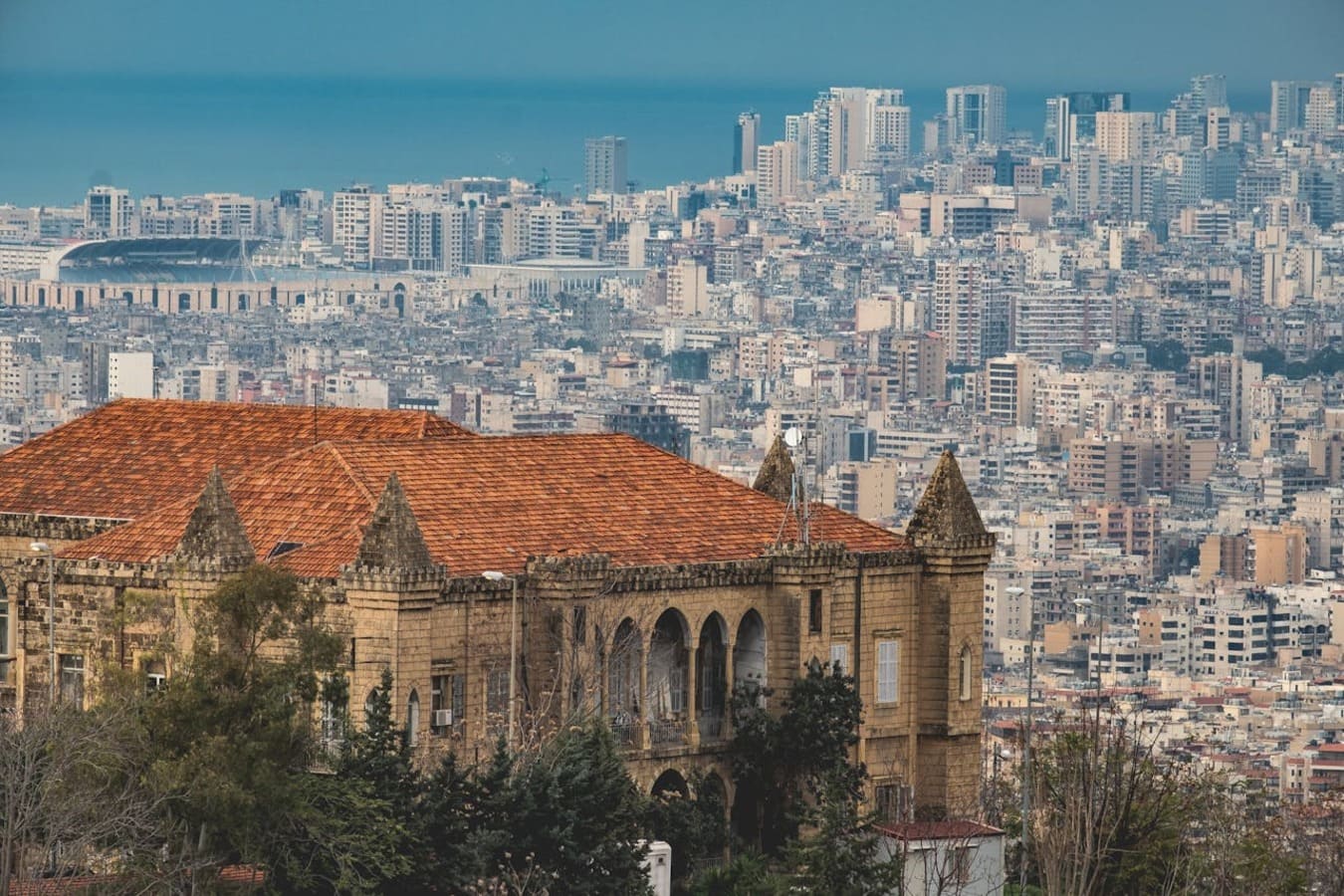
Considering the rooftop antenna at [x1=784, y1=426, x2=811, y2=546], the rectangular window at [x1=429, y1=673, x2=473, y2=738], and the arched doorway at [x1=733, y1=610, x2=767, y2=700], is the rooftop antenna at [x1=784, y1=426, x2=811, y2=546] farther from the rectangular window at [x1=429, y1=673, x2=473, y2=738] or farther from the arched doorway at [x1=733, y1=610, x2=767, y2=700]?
the rectangular window at [x1=429, y1=673, x2=473, y2=738]

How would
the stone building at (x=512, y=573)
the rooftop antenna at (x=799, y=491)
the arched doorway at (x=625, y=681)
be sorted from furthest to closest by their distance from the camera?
the rooftop antenna at (x=799, y=491) → the arched doorway at (x=625, y=681) → the stone building at (x=512, y=573)

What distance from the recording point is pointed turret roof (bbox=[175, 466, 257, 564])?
53.0 metres

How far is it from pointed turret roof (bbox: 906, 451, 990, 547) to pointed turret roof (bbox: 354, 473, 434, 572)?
9.99m

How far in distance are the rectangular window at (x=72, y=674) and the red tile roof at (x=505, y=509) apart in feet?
4.54

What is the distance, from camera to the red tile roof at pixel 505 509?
54.6 metres

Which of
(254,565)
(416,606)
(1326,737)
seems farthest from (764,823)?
(1326,737)

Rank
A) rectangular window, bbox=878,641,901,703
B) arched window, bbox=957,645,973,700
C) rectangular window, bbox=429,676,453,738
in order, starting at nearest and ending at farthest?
rectangular window, bbox=429,676,453,738, rectangular window, bbox=878,641,901,703, arched window, bbox=957,645,973,700

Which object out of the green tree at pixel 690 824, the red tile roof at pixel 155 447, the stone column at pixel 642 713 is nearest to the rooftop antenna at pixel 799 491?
the stone column at pixel 642 713

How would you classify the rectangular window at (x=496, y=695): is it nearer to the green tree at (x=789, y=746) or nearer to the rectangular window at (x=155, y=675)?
the rectangular window at (x=155, y=675)

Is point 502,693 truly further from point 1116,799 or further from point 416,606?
point 1116,799

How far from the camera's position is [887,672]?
5912cm

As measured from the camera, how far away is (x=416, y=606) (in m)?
52.0

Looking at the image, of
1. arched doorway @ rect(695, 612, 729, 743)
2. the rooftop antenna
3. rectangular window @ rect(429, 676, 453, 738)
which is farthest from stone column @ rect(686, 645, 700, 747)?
rectangular window @ rect(429, 676, 453, 738)

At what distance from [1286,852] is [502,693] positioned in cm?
1080
